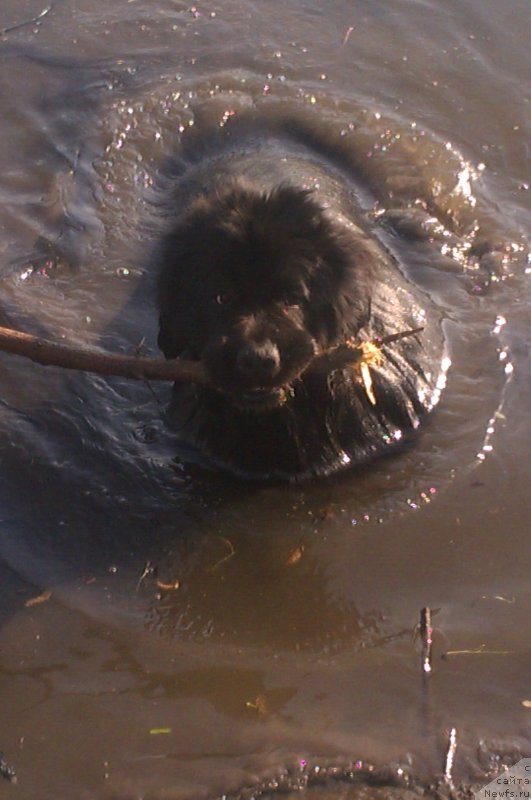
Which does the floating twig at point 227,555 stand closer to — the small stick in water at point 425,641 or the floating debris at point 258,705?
the floating debris at point 258,705

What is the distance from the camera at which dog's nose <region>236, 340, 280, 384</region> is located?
4.31m

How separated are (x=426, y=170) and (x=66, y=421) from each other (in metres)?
3.56

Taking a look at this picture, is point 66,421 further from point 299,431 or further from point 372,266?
point 372,266

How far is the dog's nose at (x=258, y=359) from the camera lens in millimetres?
4312

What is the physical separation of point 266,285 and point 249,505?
106 cm

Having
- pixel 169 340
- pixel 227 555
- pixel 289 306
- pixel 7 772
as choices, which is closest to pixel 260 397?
pixel 289 306

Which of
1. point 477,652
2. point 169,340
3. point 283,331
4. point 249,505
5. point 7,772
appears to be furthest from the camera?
point 169,340

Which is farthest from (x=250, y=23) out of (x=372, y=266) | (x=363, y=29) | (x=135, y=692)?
(x=135, y=692)

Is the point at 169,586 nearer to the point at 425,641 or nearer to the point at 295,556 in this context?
the point at 295,556

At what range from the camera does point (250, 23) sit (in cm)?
892

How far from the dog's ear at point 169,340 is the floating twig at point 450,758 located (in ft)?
7.70

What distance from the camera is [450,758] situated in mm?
3566

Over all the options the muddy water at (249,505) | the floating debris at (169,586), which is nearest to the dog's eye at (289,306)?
the muddy water at (249,505)

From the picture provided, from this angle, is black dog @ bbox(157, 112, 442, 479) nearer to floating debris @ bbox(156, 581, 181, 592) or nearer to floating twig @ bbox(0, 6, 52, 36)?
floating debris @ bbox(156, 581, 181, 592)
